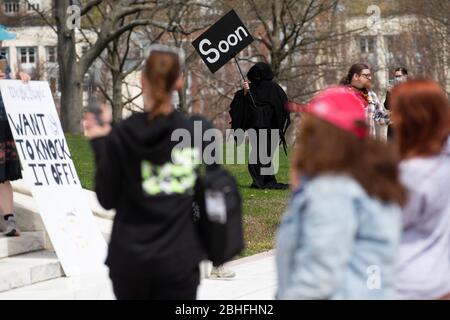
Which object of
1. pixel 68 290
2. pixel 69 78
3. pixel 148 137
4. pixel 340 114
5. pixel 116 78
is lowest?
pixel 68 290

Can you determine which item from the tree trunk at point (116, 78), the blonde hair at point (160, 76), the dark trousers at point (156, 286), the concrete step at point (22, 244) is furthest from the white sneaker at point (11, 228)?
the tree trunk at point (116, 78)

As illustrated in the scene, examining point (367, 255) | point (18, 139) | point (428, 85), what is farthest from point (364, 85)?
point (367, 255)

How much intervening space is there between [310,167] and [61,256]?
5.76m

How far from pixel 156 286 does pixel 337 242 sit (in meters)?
1.18

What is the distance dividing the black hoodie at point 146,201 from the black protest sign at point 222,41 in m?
9.40

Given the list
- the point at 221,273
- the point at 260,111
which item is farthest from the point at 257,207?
the point at 221,273

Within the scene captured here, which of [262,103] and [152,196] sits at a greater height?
[262,103]

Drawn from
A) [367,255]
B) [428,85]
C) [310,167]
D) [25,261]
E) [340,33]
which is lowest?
[25,261]

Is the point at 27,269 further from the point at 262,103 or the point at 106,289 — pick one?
the point at 262,103

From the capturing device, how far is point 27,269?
921cm

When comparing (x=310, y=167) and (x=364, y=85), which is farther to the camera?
(x=364, y=85)

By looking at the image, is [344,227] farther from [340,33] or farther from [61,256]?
[340,33]

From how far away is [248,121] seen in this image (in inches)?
657

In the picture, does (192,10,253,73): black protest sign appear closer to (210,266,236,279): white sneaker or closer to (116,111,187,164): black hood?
(210,266,236,279): white sneaker
